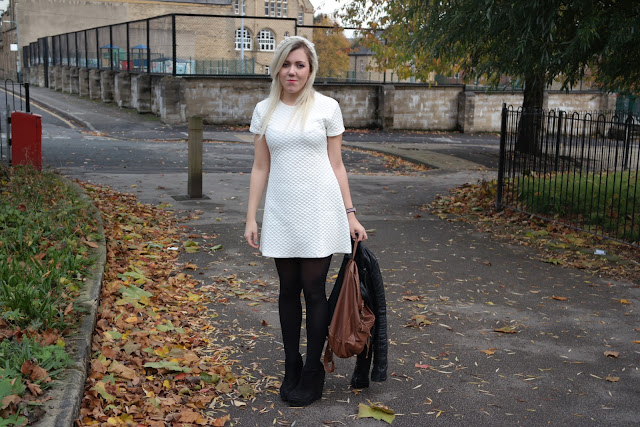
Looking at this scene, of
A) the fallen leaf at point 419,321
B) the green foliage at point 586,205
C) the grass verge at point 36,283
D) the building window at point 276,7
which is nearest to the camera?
the grass verge at point 36,283

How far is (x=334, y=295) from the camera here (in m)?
4.27

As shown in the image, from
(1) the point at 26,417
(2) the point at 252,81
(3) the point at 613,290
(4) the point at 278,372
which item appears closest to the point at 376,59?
(2) the point at 252,81

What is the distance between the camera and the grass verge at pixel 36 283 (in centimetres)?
357

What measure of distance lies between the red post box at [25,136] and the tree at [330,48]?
630 inches

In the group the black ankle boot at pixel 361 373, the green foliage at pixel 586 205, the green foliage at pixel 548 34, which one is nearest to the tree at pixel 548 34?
the green foliage at pixel 548 34

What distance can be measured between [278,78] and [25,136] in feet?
25.6

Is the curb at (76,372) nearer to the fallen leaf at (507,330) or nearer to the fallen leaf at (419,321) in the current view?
the fallen leaf at (419,321)

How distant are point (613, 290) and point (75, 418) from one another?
17.0ft

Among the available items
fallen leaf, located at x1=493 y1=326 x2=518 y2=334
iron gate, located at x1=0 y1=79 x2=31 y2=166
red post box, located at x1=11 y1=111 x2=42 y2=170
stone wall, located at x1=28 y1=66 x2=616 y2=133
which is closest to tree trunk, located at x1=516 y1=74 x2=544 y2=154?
fallen leaf, located at x1=493 y1=326 x2=518 y2=334

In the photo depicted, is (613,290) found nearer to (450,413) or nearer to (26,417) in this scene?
(450,413)

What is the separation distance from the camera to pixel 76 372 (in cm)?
385

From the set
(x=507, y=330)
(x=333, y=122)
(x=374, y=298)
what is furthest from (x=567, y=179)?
(x=333, y=122)

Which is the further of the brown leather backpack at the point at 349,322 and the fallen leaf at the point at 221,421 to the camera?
the brown leather backpack at the point at 349,322

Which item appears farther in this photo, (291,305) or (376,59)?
(376,59)
